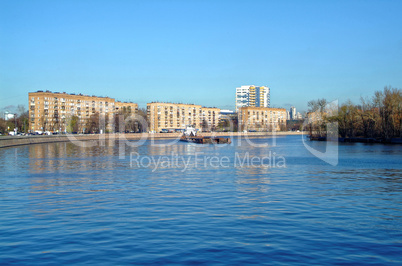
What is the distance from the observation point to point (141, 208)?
1499cm

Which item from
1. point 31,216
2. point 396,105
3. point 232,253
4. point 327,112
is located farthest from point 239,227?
point 327,112

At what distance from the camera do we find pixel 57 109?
6048 inches

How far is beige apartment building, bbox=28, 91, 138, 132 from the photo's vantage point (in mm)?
139500

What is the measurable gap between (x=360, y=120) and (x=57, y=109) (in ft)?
363

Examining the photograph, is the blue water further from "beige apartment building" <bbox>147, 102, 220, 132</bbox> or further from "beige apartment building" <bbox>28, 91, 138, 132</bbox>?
"beige apartment building" <bbox>147, 102, 220, 132</bbox>

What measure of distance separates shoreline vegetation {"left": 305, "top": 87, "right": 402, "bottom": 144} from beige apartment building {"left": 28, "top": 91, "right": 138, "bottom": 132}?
73.6m

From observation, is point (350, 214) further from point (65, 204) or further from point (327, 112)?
point (327, 112)

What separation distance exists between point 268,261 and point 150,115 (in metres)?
179

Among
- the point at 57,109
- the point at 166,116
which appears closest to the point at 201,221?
the point at 57,109

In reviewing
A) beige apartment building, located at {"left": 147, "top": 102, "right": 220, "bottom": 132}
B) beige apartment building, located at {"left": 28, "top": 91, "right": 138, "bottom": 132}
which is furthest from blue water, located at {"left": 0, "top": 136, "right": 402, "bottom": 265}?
beige apartment building, located at {"left": 147, "top": 102, "right": 220, "bottom": 132}

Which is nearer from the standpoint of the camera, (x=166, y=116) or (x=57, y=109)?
(x=57, y=109)

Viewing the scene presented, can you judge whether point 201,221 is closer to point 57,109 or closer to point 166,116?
point 57,109

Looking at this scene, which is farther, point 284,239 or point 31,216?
point 31,216

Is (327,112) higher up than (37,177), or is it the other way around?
(327,112)
